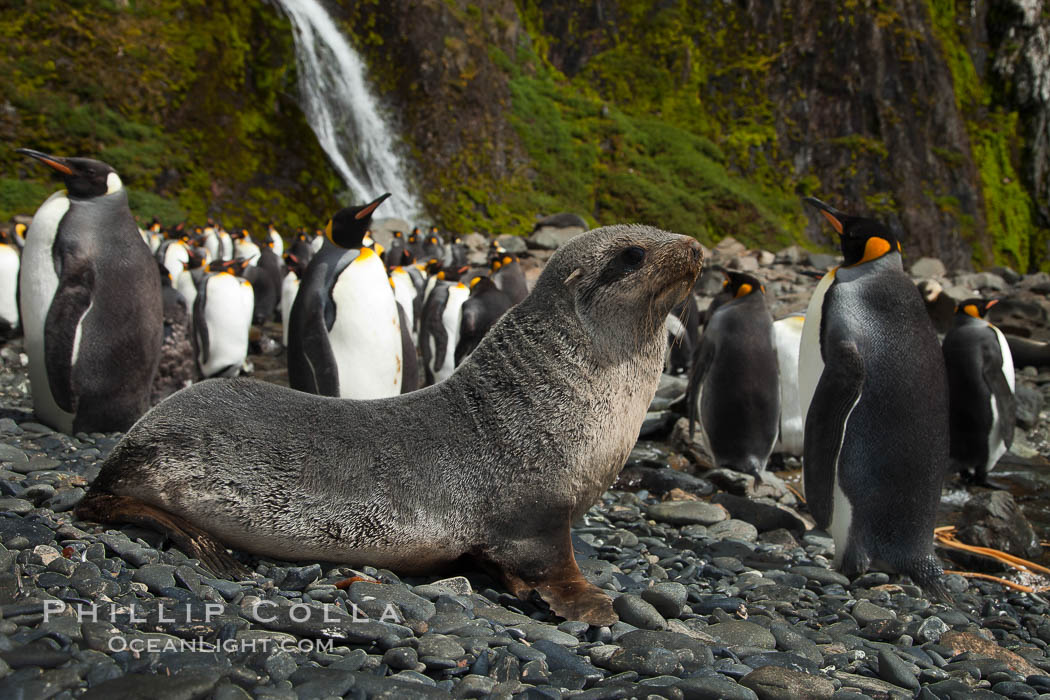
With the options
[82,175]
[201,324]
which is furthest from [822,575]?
[201,324]

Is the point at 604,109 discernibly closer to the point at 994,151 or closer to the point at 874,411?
the point at 994,151

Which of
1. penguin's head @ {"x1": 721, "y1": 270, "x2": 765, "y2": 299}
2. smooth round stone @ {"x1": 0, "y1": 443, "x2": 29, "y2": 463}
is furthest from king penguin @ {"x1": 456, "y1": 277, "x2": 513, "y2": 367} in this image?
smooth round stone @ {"x1": 0, "y1": 443, "x2": 29, "y2": 463}

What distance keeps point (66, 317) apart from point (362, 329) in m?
2.35

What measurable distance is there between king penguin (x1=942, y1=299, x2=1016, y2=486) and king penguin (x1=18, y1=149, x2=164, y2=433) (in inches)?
336

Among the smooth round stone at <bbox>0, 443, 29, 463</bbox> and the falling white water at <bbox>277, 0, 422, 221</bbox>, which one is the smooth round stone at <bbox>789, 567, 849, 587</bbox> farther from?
the falling white water at <bbox>277, 0, 422, 221</bbox>

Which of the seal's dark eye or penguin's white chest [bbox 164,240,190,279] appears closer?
the seal's dark eye

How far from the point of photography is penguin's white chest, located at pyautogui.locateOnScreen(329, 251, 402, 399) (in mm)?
7375

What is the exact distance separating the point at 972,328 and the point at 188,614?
9.86 m

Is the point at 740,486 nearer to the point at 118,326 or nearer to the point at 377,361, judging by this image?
the point at 377,361

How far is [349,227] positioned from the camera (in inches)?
298

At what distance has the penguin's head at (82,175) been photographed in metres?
6.69

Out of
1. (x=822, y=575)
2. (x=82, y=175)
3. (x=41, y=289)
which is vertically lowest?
(x=822, y=575)

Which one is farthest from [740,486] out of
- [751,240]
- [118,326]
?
[751,240]

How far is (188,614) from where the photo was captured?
9.29 ft
